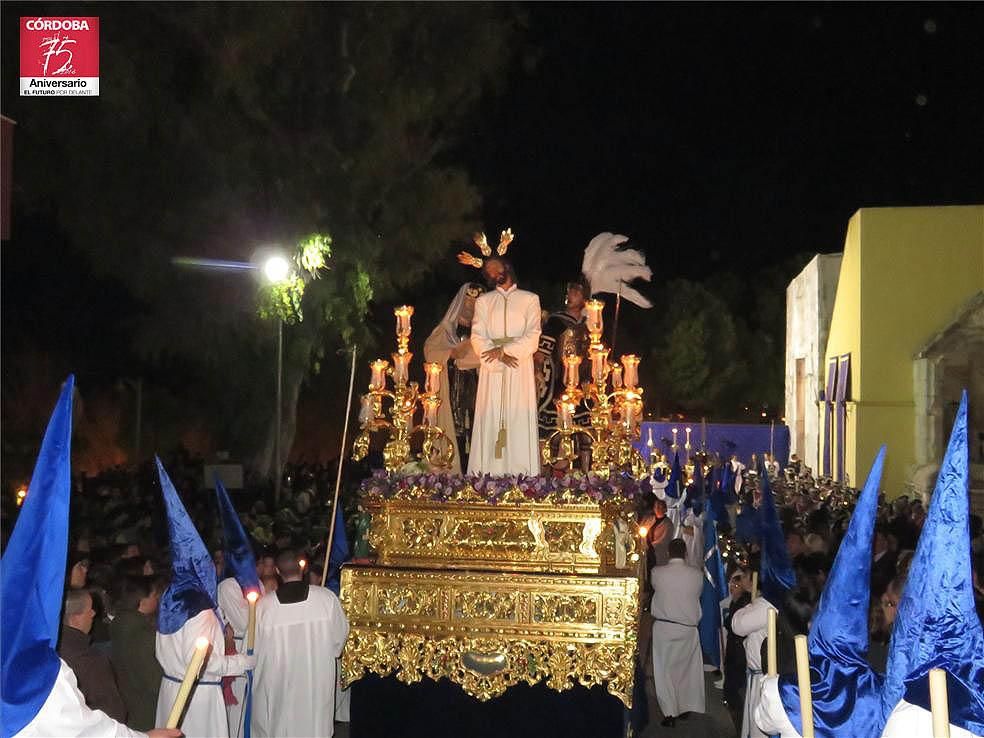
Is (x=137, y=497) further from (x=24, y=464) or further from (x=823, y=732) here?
(x=823, y=732)

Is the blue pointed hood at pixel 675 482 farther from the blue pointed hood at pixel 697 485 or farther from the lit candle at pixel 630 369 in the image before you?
the lit candle at pixel 630 369

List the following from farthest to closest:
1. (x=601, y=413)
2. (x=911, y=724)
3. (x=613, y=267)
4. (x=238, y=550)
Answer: (x=613, y=267)
(x=601, y=413)
(x=238, y=550)
(x=911, y=724)

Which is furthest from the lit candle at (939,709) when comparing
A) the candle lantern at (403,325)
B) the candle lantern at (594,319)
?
the candle lantern at (403,325)

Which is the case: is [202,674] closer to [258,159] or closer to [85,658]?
[85,658]

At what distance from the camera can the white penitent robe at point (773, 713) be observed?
16.1 ft

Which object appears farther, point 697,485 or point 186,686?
point 697,485

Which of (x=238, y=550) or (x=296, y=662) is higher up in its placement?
(x=238, y=550)

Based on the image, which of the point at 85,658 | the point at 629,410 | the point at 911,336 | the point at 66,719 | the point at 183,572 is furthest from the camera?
the point at 911,336

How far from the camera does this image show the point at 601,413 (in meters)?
9.58

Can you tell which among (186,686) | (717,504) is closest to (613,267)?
(717,504)

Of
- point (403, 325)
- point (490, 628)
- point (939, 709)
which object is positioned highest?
point (403, 325)

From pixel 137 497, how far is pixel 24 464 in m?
6.64

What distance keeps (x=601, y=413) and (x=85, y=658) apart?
4.74 m

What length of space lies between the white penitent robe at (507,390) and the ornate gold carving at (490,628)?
131 cm
